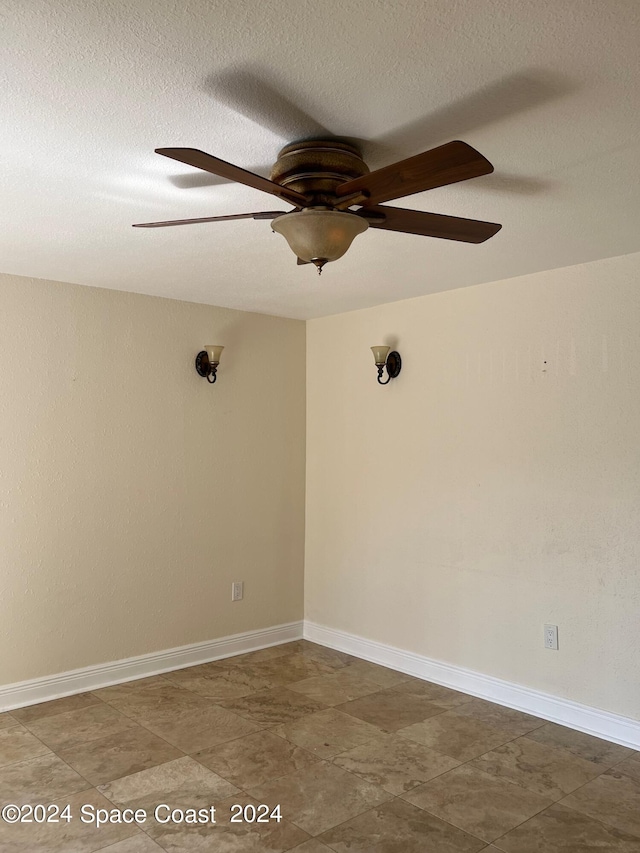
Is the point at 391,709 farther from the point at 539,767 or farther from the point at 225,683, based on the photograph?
the point at 225,683

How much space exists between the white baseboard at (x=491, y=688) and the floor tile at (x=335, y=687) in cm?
28

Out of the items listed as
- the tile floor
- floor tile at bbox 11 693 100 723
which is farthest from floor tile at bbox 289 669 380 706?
floor tile at bbox 11 693 100 723

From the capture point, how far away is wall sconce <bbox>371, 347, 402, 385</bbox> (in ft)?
13.3

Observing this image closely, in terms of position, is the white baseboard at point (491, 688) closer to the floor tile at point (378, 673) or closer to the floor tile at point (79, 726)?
the floor tile at point (378, 673)

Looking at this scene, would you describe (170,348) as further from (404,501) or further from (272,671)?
(272,671)

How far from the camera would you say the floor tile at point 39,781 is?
257cm


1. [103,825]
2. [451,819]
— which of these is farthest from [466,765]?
[103,825]

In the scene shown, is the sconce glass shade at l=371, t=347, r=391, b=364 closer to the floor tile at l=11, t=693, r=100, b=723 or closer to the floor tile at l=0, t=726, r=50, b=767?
the floor tile at l=11, t=693, r=100, b=723

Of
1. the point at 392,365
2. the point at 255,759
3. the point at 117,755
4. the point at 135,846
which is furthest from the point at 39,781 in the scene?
the point at 392,365

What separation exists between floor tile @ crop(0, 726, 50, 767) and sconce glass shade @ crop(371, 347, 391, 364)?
8.51ft

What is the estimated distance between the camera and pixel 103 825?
7.85 ft

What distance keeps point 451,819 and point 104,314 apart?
294 centimetres

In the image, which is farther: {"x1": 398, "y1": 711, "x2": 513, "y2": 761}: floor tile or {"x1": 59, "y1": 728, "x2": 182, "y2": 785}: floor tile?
{"x1": 398, "y1": 711, "x2": 513, "y2": 761}: floor tile

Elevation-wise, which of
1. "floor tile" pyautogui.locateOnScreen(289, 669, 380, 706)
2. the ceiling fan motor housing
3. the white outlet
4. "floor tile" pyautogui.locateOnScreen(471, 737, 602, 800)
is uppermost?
the ceiling fan motor housing
